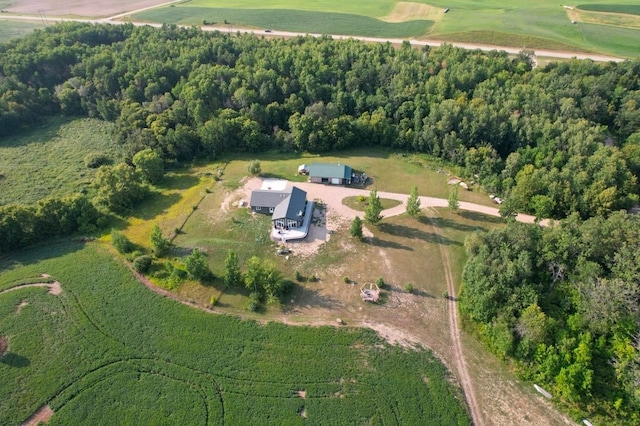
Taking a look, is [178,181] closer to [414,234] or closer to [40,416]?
[40,416]

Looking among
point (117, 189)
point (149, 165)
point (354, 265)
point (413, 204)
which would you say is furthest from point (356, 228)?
point (149, 165)

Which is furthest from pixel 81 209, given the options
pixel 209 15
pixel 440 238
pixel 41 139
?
pixel 209 15

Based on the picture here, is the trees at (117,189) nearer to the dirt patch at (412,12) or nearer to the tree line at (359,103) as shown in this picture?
the tree line at (359,103)

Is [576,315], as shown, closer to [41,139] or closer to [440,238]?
[440,238]

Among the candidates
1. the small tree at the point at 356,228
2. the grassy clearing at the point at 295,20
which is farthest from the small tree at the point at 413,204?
the grassy clearing at the point at 295,20

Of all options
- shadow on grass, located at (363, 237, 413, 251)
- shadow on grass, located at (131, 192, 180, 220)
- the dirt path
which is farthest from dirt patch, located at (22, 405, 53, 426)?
shadow on grass, located at (363, 237, 413, 251)

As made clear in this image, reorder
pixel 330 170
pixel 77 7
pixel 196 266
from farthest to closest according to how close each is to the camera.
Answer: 1. pixel 77 7
2. pixel 330 170
3. pixel 196 266

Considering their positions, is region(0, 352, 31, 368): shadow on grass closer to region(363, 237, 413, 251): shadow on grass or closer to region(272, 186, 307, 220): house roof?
region(272, 186, 307, 220): house roof

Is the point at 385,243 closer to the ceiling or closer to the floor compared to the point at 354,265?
closer to the ceiling

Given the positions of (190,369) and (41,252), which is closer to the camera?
(190,369)
